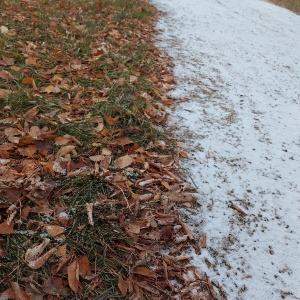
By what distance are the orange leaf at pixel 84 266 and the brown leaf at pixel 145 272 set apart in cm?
26

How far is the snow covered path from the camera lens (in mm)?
2119

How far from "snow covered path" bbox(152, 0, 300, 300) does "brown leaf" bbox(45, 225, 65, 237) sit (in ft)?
2.85

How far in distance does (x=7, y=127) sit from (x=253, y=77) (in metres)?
3.40

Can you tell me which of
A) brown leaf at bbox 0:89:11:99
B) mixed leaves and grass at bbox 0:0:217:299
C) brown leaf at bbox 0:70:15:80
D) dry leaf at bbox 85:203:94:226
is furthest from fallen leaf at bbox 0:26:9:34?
dry leaf at bbox 85:203:94:226

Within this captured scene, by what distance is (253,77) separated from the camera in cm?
455

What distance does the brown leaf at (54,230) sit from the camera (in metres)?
1.90

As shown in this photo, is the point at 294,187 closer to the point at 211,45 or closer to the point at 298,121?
the point at 298,121

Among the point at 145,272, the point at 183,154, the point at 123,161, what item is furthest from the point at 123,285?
the point at 183,154

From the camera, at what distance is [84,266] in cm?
182

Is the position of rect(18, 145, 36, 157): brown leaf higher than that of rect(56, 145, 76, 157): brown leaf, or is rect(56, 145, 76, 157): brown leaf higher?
rect(56, 145, 76, 157): brown leaf

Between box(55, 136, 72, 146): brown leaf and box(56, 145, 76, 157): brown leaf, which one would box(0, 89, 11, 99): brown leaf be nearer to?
box(55, 136, 72, 146): brown leaf

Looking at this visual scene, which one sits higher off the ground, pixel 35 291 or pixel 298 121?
pixel 298 121

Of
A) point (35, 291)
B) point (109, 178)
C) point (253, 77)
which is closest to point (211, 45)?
point (253, 77)

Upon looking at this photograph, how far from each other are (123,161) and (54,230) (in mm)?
773
